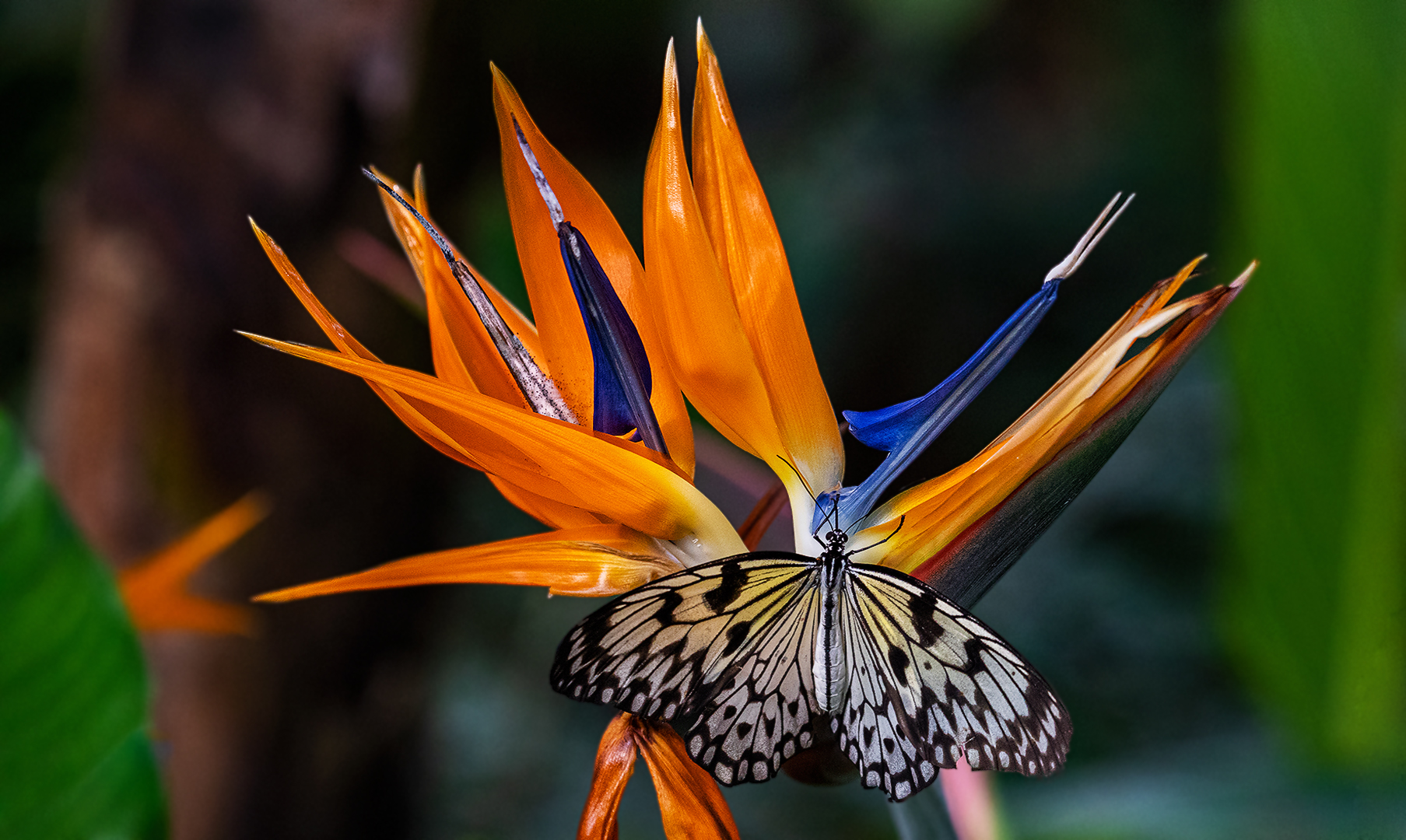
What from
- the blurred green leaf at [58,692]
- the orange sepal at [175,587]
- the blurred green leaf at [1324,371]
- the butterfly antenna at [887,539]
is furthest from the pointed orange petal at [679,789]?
the blurred green leaf at [1324,371]

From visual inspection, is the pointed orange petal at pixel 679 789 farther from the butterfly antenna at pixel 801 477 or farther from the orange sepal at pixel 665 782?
the butterfly antenna at pixel 801 477

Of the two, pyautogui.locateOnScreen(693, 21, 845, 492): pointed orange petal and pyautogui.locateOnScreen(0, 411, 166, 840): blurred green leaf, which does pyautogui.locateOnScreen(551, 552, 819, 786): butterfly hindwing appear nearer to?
pyautogui.locateOnScreen(693, 21, 845, 492): pointed orange petal

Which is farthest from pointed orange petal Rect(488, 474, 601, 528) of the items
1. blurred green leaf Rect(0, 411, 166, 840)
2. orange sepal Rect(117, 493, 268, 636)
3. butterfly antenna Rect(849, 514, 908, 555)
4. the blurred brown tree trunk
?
the blurred brown tree trunk

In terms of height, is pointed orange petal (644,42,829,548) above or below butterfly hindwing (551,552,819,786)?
above

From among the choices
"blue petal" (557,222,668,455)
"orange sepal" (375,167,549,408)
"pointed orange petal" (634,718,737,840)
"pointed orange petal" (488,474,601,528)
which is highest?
→ "orange sepal" (375,167,549,408)

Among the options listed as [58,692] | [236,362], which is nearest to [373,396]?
[236,362]

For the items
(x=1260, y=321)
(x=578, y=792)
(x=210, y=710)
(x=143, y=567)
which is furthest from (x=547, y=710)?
(x=1260, y=321)

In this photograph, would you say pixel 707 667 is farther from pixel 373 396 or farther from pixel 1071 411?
pixel 373 396

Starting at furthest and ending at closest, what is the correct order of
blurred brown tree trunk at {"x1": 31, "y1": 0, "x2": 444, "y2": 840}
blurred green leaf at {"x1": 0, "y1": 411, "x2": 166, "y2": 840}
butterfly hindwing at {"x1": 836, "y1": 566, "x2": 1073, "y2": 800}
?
blurred brown tree trunk at {"x1": 31, "y1": 0, "x2": 444, "y2": 840}
blurred green leaf at {"x1": 0, "y1": 411, "x2": 166, "y2": 840}
butterfly hindwing at {"x1": 836, "y1": 566, "x2": 1073, "y2": 800}
